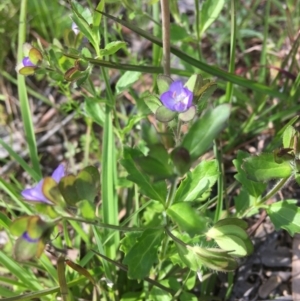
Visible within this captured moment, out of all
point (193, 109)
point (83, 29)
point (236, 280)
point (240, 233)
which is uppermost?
point (83, 29)

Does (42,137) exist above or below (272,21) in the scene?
below

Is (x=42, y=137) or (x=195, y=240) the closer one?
(x=195, y=240)

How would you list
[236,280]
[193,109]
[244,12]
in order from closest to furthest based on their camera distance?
[193,109]
[236,280]
[244,12]

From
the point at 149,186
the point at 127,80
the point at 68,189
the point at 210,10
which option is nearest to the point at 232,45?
the point at 210,10

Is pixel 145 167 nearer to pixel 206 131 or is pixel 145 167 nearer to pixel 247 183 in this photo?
pixel 206 131

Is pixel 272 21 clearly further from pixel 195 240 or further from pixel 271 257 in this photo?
pixel 195 240

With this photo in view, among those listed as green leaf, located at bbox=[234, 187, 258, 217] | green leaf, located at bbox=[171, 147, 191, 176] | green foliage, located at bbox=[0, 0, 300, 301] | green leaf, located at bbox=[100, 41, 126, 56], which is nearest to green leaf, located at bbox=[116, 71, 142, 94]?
green foliage, located at bbox=[0, 0, 300, 301]

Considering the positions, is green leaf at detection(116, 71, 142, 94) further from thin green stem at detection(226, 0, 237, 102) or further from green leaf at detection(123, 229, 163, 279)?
green leaf at detection(123, 229, 163, 279)

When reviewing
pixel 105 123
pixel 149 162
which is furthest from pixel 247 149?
pixel 149 162
